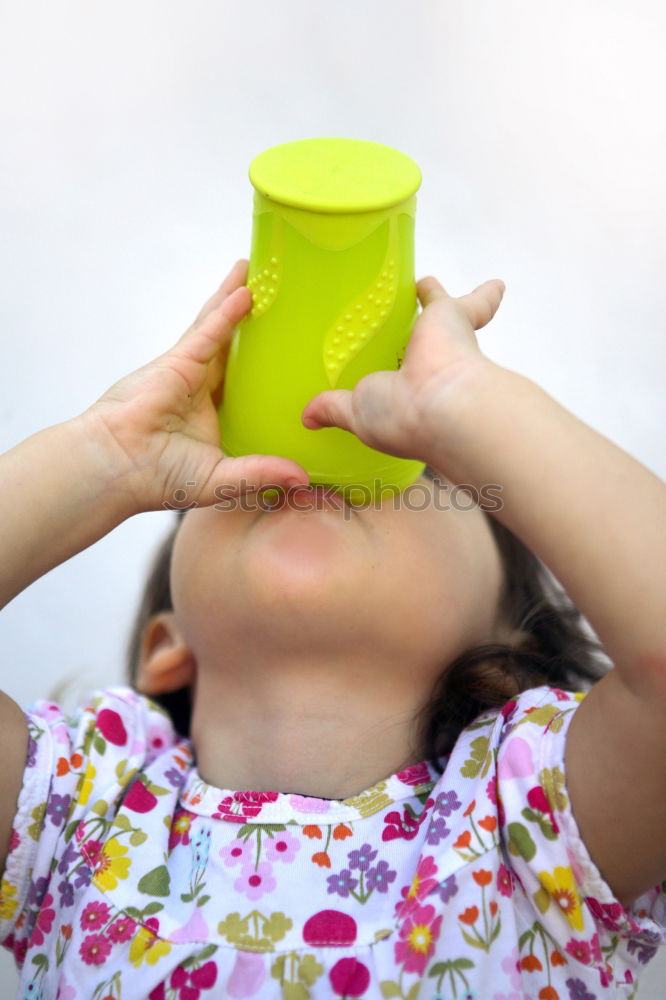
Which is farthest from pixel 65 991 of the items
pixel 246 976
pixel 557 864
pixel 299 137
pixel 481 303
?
pixel 299 137

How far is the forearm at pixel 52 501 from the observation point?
833 mm

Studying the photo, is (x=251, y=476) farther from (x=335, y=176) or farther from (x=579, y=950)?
(x=579, y=950)

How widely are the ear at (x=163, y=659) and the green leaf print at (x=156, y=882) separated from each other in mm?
203

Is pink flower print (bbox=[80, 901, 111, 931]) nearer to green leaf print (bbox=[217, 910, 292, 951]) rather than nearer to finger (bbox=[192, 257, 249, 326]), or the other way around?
green leaf print (bbox=[217, 910, 292, 951])

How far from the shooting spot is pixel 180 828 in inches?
36.3

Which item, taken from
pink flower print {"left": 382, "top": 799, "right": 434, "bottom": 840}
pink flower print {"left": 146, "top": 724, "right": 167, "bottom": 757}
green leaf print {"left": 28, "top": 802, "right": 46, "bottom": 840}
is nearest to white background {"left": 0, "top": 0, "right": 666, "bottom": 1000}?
pink flower print {"left": 146, "top": 724, "right": 167, "bottom": 757}

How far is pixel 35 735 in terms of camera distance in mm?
933

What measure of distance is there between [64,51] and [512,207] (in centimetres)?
66

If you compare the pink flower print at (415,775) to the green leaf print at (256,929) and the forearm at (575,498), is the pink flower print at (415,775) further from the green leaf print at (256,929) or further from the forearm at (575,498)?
the forearm at (575,498)

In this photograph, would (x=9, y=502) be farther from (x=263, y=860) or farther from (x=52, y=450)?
(x=263, y=860)

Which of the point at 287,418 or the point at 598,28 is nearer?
the point at 287,418

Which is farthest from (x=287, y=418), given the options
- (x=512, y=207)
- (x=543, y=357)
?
(x=512, y=207)

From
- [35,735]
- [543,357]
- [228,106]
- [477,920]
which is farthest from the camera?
[228,106]

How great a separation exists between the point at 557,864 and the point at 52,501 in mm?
447
